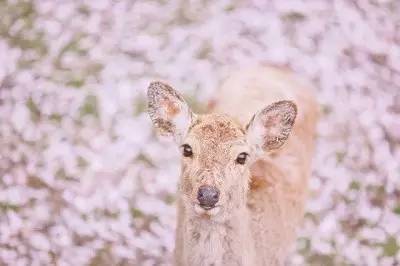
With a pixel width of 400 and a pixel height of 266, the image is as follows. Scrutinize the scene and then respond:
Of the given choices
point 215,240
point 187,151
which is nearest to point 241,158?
point 187,151

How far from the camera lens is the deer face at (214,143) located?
4.68 m

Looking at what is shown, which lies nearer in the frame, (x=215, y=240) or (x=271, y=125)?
(x=215, y=240)

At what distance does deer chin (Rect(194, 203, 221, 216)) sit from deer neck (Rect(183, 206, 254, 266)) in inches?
5.6

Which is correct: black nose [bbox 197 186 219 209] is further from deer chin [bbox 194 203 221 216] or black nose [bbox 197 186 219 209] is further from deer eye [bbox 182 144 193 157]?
deer eye [bbox 182 144 193 157]

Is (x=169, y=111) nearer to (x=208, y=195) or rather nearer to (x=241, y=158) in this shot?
(x=241, y=158)

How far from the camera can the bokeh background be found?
24.9 feet

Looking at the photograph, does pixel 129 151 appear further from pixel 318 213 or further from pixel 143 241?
pixel 318 213

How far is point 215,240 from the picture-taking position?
4.96m

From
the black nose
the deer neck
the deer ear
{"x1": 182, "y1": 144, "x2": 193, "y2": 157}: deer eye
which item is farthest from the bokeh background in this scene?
the black nose

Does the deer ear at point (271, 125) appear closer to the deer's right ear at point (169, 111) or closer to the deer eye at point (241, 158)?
the deer eye at point (241, 158)

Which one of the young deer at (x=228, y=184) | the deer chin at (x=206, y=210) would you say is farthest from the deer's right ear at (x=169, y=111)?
the deer chin at (x=206, y=210)

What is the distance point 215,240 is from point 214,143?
60 cm

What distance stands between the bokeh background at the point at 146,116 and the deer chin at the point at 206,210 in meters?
2.66

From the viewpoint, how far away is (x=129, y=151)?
8.35m
